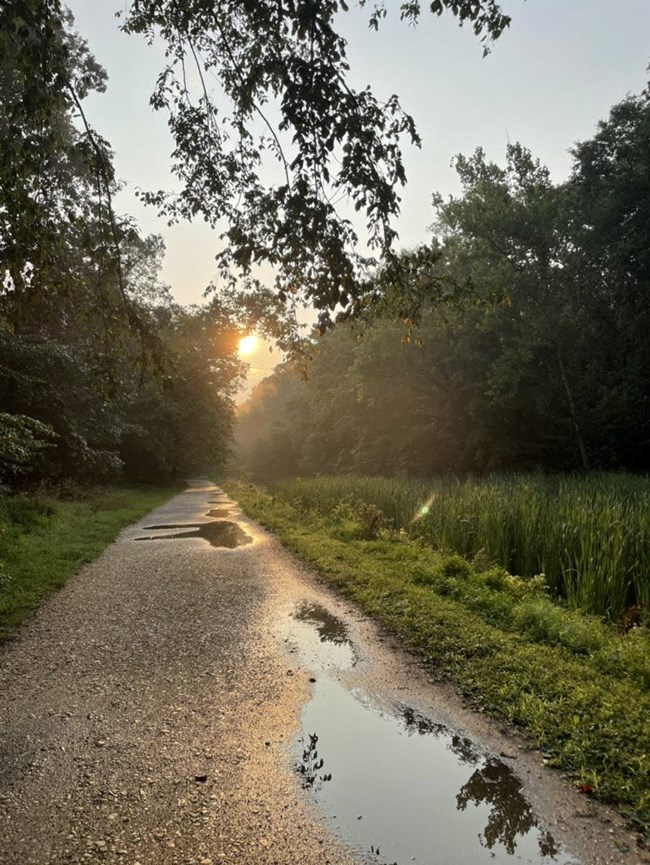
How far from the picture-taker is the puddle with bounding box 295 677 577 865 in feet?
8.34

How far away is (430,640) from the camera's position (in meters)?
5.13

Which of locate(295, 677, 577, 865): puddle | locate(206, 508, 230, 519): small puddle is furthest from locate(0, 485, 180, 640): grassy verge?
locate(295, 677, 577, 865): puddle

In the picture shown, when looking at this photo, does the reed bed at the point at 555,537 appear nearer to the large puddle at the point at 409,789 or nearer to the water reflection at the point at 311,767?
the large puddle at the point at 409,789

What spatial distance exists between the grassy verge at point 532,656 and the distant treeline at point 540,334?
17.7 meters

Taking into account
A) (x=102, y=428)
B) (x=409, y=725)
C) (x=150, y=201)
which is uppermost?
(x=150, y=201)

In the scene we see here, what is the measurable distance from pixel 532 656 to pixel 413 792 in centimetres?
201

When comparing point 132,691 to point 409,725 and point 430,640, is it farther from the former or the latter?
point 430,640

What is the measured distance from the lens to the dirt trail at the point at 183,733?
2.56m

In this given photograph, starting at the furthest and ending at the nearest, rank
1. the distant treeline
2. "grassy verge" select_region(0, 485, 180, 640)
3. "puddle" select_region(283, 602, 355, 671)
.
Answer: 1. the distant treeline
2. "grassy verge" select_region(0, 485, 180, 640)
3. "puddle" select_region(283, 602, 355, 671)

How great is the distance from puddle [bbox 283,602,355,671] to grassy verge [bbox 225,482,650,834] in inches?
21.7

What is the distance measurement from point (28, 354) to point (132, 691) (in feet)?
49.8

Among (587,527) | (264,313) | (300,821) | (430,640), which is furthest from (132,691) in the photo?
(587,527)

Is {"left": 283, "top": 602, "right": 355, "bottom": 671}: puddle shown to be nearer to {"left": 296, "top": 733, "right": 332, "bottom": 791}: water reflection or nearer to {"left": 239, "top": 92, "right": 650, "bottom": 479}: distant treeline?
{"left": 296, "top": 733, "right": 332, "bottom": 791}: water reflection

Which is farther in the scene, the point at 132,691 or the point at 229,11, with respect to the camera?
the point at 229,11
